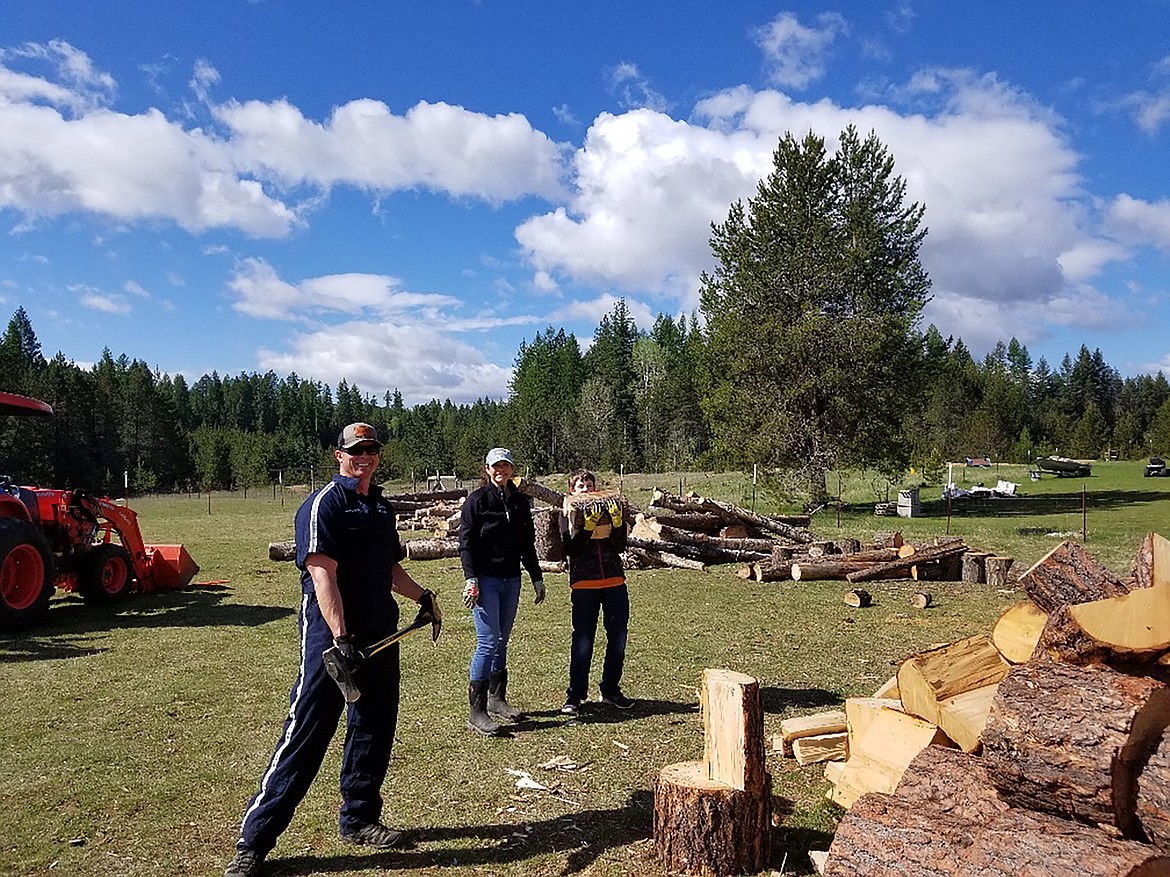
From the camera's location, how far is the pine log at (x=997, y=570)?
12.7 metres

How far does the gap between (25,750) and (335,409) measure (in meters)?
133

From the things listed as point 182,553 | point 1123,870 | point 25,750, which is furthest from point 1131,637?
point 182,553

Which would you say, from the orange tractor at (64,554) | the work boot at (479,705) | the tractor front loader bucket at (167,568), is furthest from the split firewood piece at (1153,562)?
the tractor front loader bucket at (167,568)

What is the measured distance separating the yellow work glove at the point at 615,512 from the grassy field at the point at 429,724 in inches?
58.1

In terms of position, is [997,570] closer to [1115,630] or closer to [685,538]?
[685,538]

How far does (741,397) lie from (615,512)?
19306mm

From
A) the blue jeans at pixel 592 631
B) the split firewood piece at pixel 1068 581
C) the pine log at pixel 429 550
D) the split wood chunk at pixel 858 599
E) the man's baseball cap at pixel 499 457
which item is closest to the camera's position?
the split firewood piece at pixel 1068 581

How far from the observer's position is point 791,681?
7.51 metres

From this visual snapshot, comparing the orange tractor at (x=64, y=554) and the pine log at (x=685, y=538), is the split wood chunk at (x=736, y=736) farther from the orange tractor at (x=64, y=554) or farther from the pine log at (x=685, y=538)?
the pine log at (x=685, y=538)

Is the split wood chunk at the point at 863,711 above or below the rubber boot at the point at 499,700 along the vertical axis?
above

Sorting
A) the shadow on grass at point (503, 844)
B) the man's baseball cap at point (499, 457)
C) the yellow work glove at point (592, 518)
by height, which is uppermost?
the man's baseball cap at point (499, 457)

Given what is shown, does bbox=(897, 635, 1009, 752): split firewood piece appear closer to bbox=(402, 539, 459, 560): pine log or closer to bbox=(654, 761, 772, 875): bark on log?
bbox=(654, 761, 772, 875): bark on log

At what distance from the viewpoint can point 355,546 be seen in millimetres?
4301

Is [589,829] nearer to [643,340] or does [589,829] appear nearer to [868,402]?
[868,402]
